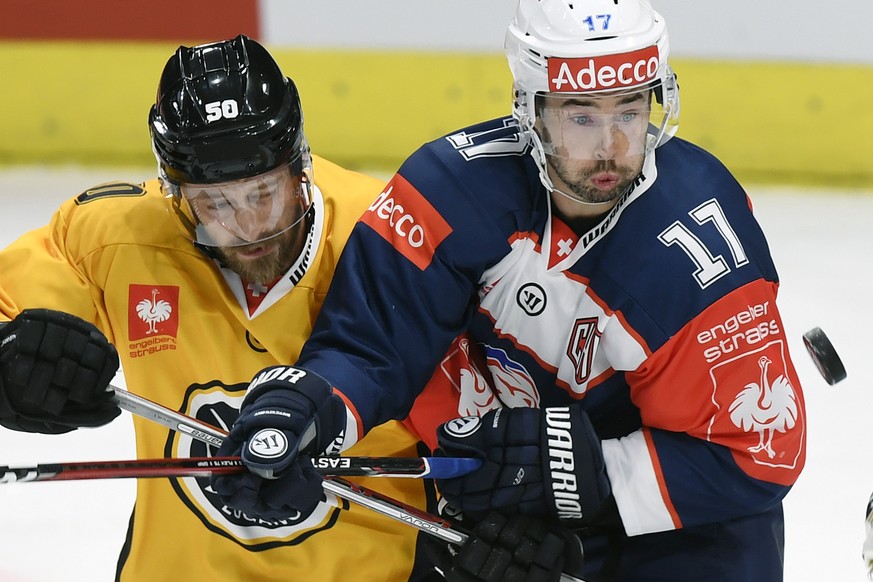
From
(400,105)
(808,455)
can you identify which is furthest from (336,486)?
(400,105)

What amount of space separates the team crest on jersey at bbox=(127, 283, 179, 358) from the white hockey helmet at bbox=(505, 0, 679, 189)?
2.06 feet

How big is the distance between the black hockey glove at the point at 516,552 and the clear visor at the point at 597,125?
57cm

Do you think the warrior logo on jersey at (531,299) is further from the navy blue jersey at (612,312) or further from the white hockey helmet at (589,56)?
the white hockey helmet at (589,56)

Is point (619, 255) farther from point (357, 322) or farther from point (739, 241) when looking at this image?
point (357, 322)

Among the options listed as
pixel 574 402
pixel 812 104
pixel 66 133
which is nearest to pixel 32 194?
pixel 66 133

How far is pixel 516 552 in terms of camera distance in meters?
2.01

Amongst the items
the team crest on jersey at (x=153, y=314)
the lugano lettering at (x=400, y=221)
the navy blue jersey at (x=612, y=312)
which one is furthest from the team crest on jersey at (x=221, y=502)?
the lugano lettering at (x=400, y=221)

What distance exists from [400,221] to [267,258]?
218 millimetres

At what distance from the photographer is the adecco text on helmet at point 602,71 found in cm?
196

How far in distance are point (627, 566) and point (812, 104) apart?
2957 millimetres

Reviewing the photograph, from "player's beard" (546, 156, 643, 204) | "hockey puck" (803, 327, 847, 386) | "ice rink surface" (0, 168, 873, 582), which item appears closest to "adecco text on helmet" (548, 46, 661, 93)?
"player's beard" (546, 156, 643, 204)

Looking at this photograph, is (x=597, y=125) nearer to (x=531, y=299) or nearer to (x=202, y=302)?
(x=531, y=299)

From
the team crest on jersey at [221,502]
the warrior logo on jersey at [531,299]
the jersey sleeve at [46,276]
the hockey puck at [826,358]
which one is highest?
the warrior logo on jersey at [531,299]

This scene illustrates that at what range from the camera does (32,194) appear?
483 cm
